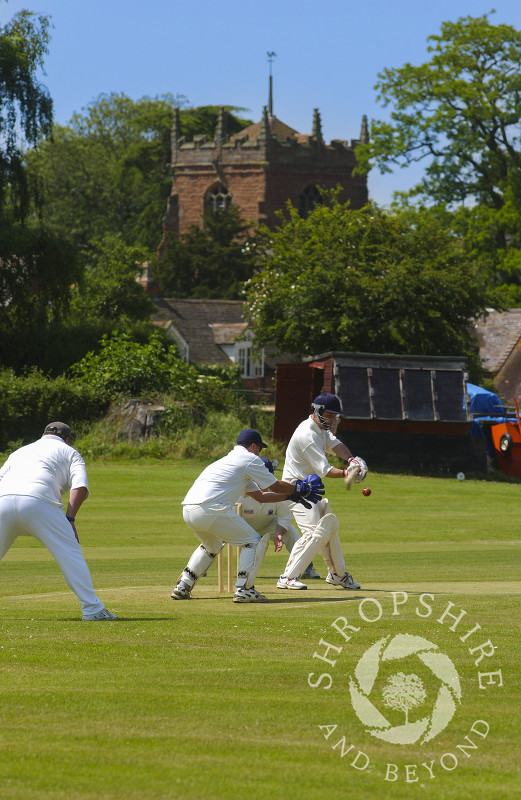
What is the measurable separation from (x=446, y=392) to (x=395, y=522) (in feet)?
37.3

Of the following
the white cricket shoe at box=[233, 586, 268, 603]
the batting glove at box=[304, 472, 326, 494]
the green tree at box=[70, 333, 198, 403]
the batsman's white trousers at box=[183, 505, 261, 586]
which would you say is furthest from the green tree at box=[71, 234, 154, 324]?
the white cricket shoe at box=[233, 586, 268, 603]

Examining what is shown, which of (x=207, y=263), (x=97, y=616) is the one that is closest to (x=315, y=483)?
(x=97, y=616)

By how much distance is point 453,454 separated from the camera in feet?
121

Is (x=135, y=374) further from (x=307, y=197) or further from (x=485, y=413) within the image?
(x=307, y=197)

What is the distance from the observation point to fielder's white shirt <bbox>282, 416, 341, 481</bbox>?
12.4m

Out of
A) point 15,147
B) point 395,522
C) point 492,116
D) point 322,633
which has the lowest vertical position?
point 395,522

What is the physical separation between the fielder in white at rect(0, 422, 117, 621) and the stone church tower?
85.5 metres

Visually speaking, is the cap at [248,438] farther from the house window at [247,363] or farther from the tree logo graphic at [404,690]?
the house window at [247,363]

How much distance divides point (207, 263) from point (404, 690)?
75.6m

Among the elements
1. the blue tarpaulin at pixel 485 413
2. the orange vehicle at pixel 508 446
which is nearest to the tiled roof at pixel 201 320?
the blue tarpaulin at pixel 485 413

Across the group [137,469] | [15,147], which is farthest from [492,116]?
[137,469]

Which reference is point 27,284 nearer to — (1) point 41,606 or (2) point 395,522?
(2) point 395,522

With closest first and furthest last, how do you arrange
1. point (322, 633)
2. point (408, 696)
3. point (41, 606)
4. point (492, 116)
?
point (408, 696), point (322, 633), point (41, 606), point (492, 116)

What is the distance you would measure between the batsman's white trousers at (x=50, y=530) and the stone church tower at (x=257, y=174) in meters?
85.8
